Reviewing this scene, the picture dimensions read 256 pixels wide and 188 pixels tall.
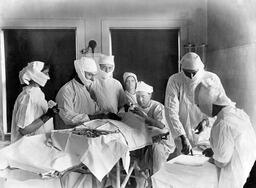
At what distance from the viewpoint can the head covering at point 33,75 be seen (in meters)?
2.30

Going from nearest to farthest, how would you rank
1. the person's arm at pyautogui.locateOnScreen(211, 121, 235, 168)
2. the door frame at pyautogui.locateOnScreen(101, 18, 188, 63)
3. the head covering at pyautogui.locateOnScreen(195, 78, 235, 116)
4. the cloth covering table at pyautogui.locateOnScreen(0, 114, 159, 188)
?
the person's arm at pyautogui.locateOnScreen(211, 121, 235, 168)
the head covering at pyautogui.locateOnScreen(195, 78, 235, 116)
the cloth covering table at pyautogui.locateOnScreen(0, 114, 159, 188)
the door frame at pyautogui.locateOnScreen(101, 18, 188, 63)

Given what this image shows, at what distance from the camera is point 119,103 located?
101 inches

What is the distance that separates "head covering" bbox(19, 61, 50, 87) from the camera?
7.56 ft

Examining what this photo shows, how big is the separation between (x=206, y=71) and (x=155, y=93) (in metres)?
0.39

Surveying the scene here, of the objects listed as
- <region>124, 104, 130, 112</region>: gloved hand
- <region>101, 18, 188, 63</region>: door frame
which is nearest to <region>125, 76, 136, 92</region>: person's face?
<region>124, 104, 130, 112</region>: gloved hand

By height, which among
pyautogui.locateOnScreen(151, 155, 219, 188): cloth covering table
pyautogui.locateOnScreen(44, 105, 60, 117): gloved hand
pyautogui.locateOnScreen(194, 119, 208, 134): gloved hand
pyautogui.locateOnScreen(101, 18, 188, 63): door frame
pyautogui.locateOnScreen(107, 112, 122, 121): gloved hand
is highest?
pyautogui.locateOnScreen(101, 18, 188, 63): door frame

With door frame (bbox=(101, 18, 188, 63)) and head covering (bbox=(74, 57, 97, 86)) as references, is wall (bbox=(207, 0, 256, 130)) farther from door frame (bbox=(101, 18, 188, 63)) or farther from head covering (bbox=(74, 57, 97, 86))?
head covering (bbox=(74, 57, 97, 86))

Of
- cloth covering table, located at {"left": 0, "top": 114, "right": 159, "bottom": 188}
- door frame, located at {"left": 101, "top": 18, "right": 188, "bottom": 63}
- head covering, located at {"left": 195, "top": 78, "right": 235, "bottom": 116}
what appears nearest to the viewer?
head covering, located at {"left": 195, "top": 78, "right": 235, "bottom": 116}

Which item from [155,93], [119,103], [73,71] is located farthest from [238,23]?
[73,71]

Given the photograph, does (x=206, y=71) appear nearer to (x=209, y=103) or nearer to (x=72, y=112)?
(x=209, y=103)

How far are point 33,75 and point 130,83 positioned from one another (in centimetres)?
67

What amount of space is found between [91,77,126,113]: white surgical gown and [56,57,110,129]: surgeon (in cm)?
5

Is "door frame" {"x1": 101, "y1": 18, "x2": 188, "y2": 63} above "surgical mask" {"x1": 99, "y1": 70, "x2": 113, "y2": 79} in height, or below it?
above

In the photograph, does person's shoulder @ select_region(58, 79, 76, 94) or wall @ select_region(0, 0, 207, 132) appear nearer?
wall @ select_region(0, 0, 207, 132)
